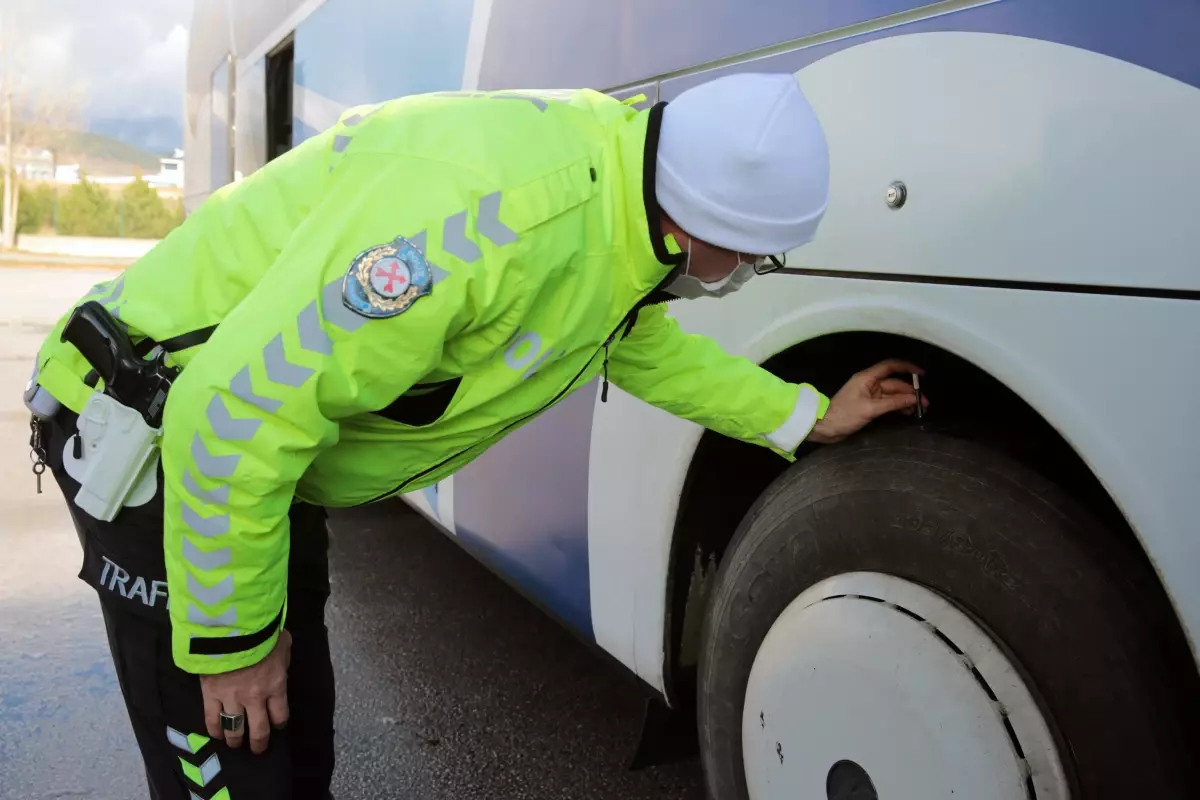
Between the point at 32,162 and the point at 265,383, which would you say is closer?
the point at 265,383

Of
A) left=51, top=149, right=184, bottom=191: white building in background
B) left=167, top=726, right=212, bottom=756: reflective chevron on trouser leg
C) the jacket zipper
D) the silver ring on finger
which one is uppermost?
the jacket zipper

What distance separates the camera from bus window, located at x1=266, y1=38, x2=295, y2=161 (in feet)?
15.7

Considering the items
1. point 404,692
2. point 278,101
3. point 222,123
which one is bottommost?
point 404,692

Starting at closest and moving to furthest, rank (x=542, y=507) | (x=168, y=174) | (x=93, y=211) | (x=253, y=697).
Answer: (x=253, y=697) → (x=542, y=507) → (x=93, y=211) → (x=168, y=174)

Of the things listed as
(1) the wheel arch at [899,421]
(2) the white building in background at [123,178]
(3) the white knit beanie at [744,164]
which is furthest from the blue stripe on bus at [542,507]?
(2) the white building in background at [123,178]

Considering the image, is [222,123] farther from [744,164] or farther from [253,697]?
[744,164]

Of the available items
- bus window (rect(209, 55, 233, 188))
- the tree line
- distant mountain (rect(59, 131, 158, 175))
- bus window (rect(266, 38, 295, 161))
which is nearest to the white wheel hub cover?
bus window (rect(266, 38, 295, 161))

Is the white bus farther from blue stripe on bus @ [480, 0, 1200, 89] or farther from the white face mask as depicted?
the white face mask

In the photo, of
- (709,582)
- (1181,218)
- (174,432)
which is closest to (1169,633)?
(1181,218)

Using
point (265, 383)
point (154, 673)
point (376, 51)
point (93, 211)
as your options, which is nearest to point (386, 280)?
point (265, 383)

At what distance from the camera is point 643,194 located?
1.29 meters

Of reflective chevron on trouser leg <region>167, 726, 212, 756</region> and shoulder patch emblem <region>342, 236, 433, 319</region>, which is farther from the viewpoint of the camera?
reflective chevron on trouser leg <region>167, 726, 212, 756</region>

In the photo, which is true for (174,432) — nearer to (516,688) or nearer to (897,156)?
(897,156)

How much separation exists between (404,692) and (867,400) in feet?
6.30
